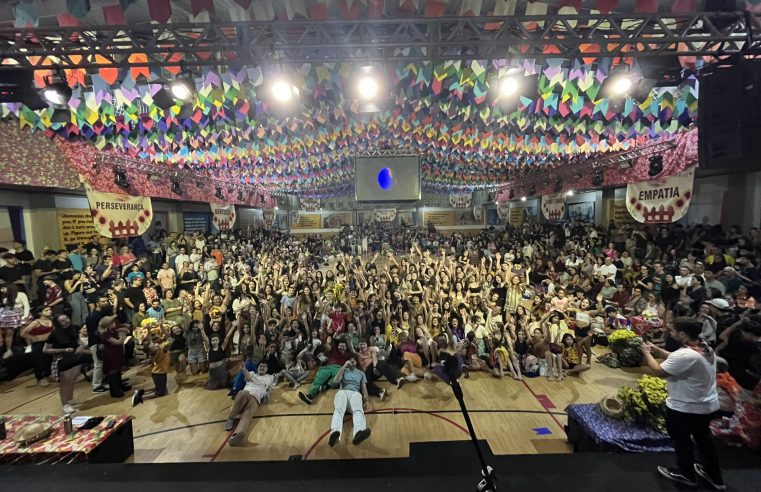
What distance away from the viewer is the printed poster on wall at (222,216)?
12898 mm

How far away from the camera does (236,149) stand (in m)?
8.81

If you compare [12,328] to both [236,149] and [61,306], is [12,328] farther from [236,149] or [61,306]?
[236,149]

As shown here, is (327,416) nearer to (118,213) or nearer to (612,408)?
(612,408)

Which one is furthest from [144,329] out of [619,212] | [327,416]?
[619,212]

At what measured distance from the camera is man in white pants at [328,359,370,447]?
3934 millimetres

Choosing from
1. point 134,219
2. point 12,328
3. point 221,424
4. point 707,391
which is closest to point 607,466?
point 707,391

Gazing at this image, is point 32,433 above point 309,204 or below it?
below

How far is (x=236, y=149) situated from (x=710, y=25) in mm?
8982

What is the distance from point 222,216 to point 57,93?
915cm

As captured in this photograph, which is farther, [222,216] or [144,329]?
[222,216]

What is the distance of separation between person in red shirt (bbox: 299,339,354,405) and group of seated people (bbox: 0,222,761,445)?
0.02 metres

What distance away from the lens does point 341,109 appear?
6641 mm

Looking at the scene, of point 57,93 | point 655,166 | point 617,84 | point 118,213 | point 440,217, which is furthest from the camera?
point 440,217

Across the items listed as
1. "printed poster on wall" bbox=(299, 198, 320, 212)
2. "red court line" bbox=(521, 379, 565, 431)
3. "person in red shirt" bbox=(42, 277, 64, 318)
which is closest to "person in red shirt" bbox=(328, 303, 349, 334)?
"red court line" bbox=(521, 379, 565, 431)
